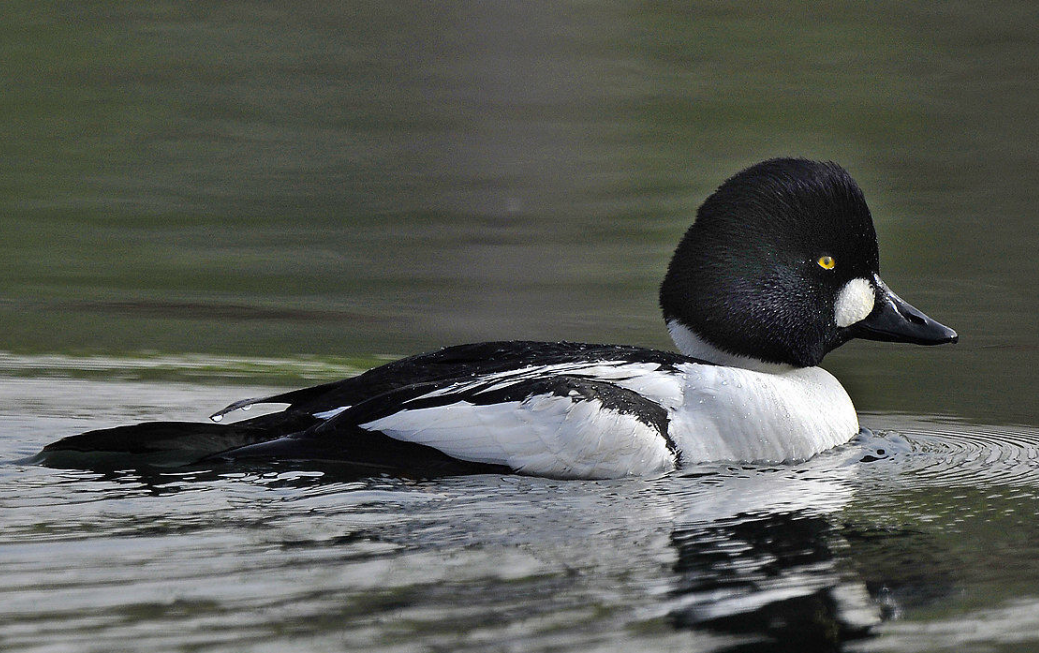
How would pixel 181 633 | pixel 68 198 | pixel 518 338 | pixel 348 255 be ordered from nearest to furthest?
pixel 181 633, pixel 518 338, pixel 348 255, pixel 68 198

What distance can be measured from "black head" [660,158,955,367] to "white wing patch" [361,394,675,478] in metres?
0.99

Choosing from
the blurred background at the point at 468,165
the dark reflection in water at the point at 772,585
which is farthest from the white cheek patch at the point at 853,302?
the dark reflection in water at the point at 772,585

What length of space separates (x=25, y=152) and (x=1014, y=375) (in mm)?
8591

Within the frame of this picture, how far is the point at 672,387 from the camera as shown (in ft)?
18.2

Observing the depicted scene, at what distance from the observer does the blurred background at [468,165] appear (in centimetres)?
872

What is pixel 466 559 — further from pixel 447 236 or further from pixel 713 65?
pixel 713 65

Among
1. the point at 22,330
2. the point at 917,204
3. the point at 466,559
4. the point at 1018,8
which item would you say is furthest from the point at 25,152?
the point at 1018,8

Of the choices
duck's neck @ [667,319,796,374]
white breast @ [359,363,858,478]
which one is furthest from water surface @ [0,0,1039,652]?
duck's neck @ [667,319,796,374]

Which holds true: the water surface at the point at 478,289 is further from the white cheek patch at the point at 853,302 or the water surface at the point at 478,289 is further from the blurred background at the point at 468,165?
the white cheek patch at the point at 853,302

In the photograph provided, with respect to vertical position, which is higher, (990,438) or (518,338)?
(518,338)

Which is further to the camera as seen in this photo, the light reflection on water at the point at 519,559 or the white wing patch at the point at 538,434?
the white wing patch at the point at 538,434

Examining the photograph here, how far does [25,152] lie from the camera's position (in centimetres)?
1280

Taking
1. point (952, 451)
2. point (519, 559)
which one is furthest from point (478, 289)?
point (519, 559)

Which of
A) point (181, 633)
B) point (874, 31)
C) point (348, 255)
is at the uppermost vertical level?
point (874, 31)
